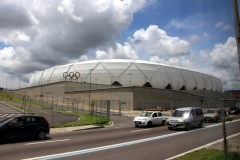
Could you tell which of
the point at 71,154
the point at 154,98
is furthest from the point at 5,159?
the point at 154,98

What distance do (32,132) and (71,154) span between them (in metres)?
5.09

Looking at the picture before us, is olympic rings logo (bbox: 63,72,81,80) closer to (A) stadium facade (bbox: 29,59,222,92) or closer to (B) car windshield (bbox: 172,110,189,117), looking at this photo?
(A) stadium facade (bbox: 29,59,222,92)

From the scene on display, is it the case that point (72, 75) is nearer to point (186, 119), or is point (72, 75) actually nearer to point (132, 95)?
point (132, 95)

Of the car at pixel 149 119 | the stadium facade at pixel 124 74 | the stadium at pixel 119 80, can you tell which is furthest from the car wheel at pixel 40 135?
the stadium facade at pixel 124 74

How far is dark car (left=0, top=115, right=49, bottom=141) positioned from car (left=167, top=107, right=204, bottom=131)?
9.32 metres

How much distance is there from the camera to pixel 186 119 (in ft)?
55.4

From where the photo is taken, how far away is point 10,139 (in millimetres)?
12000

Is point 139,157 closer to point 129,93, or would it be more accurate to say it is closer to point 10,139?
point 10,139

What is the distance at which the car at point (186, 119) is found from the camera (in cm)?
1667

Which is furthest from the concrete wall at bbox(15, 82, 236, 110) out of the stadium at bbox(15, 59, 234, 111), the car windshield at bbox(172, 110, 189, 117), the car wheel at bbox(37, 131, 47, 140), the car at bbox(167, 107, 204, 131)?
the car wheel at bbox(37, 131, 47, 140)

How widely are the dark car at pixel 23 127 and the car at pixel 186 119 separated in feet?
30.6

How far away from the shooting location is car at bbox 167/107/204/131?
54.7ft

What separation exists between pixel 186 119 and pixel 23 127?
446 inches

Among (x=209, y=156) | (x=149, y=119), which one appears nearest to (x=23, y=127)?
(x=209, y=156)
